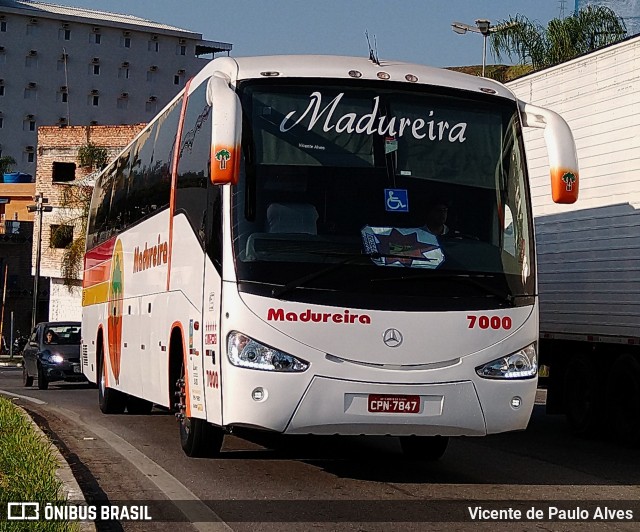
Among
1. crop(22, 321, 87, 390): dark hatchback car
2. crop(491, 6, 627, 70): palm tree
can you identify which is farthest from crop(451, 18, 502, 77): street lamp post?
crop(22, 321, 87, 390): dark hatchback car

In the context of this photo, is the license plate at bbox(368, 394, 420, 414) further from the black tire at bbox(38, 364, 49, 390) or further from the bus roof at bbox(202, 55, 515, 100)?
the black tire at bbox(38, 364, 49, 390)

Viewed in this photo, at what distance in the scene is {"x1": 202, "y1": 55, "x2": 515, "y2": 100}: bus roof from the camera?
35.5ft

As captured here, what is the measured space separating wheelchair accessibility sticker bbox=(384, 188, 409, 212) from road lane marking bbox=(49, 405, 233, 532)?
279cm

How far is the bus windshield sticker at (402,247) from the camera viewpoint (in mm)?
10242

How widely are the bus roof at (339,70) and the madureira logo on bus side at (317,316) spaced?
208 centimetres

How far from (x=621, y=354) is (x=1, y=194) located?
90.5m

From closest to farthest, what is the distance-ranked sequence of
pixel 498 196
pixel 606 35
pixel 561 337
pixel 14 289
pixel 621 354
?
pixel 498 196 → pixel 621 354 → pixel 561 337 → pixel 606 35 → pixel 14 289

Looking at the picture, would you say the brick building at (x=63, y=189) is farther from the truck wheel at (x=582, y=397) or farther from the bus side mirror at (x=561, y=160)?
the bus side mirror at (x=561, y=160)

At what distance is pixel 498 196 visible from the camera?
1079 cm

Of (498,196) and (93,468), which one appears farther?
(93,468)

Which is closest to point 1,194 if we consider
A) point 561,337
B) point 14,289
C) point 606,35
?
point 14,289

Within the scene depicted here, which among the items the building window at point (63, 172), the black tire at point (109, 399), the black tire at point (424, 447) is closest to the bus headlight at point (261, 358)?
the black tire at point (424, 447)

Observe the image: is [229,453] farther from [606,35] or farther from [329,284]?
[606,35]

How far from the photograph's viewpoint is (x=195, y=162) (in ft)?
39.5
